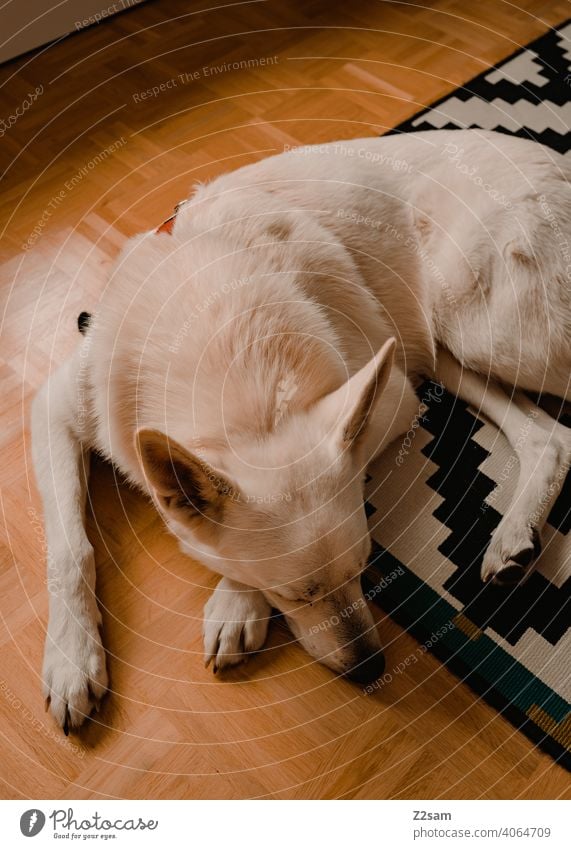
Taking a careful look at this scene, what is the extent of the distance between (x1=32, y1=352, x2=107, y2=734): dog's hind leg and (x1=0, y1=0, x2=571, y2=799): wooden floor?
3.7 inches

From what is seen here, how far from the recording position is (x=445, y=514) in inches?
98.0

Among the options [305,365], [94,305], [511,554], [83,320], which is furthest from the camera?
[94,305]

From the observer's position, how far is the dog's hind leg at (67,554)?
2057 mm

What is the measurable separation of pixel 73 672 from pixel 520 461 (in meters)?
1.65

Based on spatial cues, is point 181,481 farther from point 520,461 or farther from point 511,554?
point 520,461

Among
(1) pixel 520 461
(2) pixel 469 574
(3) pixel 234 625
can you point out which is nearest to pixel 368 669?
(3) pixel 234 625

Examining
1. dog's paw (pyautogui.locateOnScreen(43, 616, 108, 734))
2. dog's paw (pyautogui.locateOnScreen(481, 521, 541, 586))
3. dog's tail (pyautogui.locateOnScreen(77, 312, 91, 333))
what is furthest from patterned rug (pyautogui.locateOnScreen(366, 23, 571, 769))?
dog's tail (pyautogui.locateOnScreen(77, 312, 91, 333))

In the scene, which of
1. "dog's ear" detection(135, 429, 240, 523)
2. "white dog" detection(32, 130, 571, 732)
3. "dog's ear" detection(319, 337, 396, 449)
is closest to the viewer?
"dog's ear" detection(135, 429, 240, 523)

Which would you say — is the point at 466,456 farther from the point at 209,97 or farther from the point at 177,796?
the point at 209,97

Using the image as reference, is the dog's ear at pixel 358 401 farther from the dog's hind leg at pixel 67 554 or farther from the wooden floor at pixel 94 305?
the dog's hind leg at pixel 67 554

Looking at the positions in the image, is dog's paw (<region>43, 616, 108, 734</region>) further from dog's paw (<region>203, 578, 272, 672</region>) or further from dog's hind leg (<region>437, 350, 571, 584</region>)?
dog's hind leg (<region>437, 350, 571, 584</region>)

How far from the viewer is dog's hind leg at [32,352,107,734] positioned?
6.75 feet

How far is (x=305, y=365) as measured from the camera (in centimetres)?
192

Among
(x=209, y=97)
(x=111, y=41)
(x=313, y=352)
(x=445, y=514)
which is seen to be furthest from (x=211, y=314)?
(x=111, y=41)
